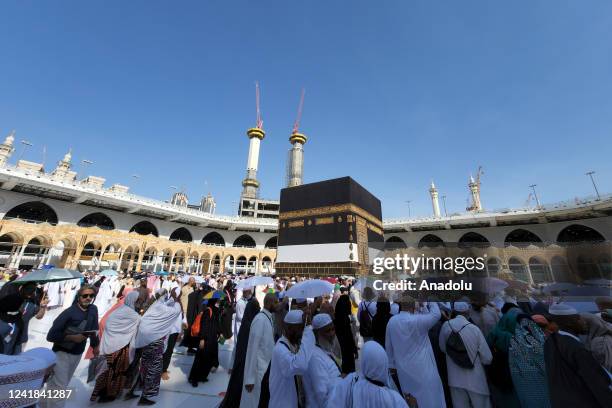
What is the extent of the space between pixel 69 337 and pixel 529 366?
3.81 meters

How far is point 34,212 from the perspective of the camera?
892 inches

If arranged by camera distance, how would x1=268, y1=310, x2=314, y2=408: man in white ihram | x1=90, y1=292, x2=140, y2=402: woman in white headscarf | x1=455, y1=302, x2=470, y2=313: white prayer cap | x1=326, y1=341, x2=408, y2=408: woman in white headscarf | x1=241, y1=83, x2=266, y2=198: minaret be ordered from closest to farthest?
x1=326, y1=341, x2=408, y2=408: woman in white headscarf → x1=268, y1=310, x2=314, y2=408: man in white ihram → x1=455, y1=302, x2=470, y2=313: white prayer cap → x1=90, y1=292, x2=140, y2=402: woman in white headscarf → x1=241, y1=83, x2=266, y2=198: minaret

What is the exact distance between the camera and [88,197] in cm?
2136

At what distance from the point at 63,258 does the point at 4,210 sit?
624 centimetres

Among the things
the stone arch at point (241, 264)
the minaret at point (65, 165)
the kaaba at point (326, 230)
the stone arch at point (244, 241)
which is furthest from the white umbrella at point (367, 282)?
the minaret at point (65, 165)

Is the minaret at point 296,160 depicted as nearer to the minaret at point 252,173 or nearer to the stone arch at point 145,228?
the minaret at point 252,173

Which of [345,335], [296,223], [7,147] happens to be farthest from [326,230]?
[7,147]

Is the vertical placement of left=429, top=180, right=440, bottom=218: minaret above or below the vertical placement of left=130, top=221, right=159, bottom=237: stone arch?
above

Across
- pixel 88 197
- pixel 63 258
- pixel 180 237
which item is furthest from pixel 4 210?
pixel 180 237

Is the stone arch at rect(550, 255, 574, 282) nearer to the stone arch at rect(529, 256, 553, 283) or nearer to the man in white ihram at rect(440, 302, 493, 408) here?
the stone arch at rect(529, 256, 553, 283)

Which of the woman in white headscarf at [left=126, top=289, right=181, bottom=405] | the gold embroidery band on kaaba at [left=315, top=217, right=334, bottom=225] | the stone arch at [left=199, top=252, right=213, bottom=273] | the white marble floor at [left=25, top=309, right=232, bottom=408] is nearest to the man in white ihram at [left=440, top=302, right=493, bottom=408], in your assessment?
the white marble floor at [left=25, top=309, right=232, bottom=408]

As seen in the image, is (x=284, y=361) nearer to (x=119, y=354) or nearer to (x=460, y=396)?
(x=460, y=396)

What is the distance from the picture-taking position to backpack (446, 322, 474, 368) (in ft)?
6.67

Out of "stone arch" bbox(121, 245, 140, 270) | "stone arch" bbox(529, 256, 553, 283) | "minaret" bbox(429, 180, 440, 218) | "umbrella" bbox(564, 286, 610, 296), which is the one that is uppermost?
"minaret" bbox(429, 180, 440, 218)
